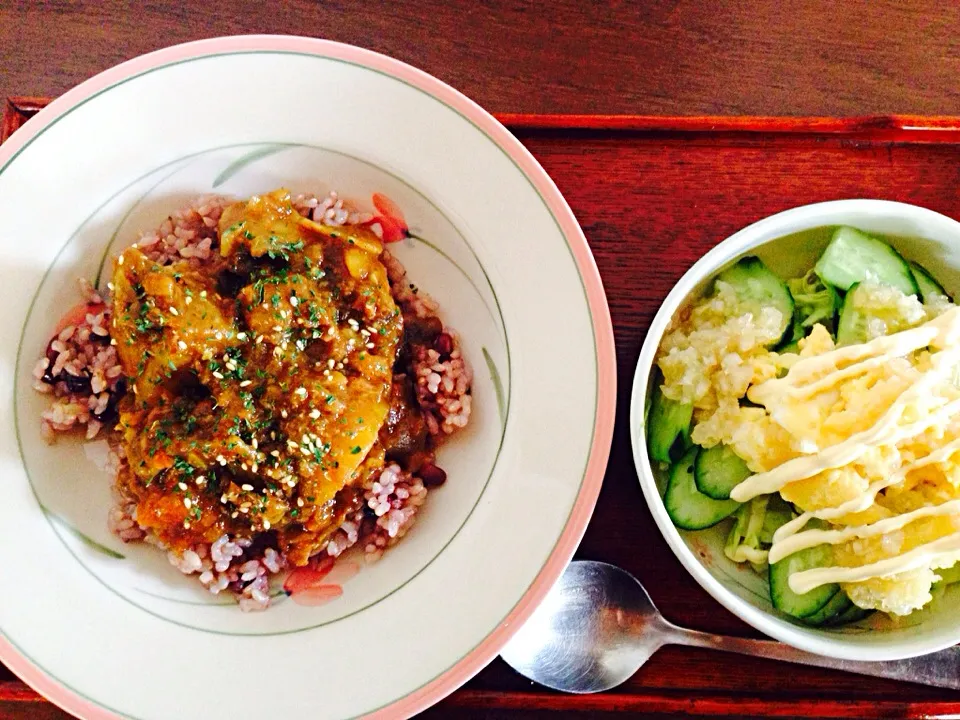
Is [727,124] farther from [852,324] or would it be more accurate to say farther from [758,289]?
[852,324]

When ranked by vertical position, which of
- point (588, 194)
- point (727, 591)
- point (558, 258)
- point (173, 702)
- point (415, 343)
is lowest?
point (173, 702)

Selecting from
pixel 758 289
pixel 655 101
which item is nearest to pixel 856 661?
pixel 758 289

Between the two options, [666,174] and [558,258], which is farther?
[666,174]

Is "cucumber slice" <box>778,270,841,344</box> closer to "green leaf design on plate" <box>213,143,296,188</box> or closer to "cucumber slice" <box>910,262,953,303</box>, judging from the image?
"cucumber slice" <box>910,262,953,303</box>

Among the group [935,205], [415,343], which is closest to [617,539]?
[415,343]

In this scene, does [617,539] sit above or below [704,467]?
below

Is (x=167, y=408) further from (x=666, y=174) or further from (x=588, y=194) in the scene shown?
(x=666, y=174)

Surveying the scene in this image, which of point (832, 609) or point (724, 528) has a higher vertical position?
point (724, 528)
